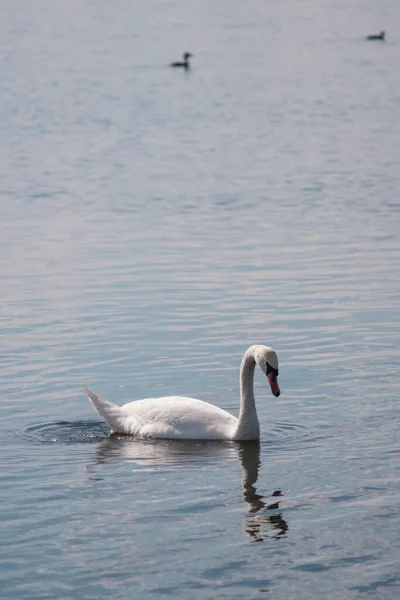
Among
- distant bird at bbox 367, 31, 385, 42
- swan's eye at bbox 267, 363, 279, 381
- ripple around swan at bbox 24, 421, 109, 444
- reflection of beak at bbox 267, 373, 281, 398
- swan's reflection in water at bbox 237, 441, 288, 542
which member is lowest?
ripple around swan at bbox 24, 421, 109, 444

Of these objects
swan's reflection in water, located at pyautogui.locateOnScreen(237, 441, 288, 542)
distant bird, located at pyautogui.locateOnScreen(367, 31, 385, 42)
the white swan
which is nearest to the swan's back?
the white swan

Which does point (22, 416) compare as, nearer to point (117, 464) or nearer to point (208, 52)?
point (117, 464)

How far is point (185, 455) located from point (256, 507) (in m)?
1.79

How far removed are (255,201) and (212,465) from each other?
16496mm

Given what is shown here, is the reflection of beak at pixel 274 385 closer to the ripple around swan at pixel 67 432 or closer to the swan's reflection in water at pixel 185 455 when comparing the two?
the swan's reflection in water at pixel 185 455

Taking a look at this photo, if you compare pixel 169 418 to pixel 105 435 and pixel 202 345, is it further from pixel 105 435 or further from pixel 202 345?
pixel 202 345

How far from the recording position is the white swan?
1248cm

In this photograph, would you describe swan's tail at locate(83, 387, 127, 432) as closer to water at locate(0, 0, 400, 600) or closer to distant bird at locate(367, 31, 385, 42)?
water at locate(0, 0, 400, 600)

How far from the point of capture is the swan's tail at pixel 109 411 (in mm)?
12922

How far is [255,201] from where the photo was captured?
27.9 m

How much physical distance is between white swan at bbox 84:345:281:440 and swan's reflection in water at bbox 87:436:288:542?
0.30 ft

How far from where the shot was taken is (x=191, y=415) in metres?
12.7

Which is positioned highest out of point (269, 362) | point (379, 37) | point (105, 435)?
point (379, 37)

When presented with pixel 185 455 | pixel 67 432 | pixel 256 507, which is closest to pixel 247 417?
pixel 185 455
